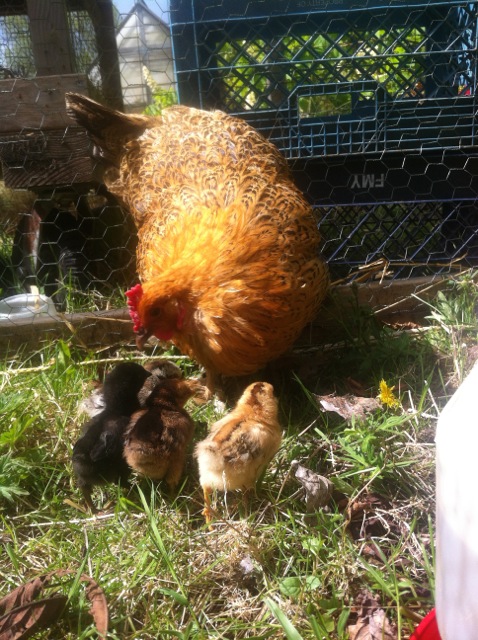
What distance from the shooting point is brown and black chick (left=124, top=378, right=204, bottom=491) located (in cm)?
175

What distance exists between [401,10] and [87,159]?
169 centimetres

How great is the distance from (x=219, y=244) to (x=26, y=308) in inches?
51.0

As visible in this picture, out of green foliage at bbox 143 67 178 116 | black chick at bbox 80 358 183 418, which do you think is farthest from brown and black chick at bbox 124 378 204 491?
green foliage at bbox 143 67 178 116

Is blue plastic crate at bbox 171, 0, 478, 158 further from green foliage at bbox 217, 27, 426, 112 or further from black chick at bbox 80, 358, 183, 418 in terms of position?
black chick at bbox 80, 358, 183, 418

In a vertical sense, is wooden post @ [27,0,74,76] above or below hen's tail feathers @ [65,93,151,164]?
above

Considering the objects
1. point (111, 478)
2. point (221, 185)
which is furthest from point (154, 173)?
point (111, 478)

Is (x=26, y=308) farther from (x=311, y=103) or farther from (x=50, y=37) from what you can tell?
(x=311, y=103)

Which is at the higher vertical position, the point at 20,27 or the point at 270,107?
the point at 20,27

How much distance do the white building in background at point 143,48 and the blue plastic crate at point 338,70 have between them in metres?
0.22

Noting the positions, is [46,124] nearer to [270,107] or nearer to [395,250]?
[270,107]

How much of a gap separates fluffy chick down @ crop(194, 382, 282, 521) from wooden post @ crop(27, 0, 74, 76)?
191cm

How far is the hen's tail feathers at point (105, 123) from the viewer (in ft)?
8.38

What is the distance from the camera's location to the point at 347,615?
1.32m

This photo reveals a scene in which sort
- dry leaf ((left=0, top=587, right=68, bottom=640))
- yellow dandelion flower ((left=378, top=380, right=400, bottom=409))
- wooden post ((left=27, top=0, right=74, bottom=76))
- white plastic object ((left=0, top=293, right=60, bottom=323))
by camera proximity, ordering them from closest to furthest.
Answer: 1. dry leaf ((left=0, top=587, right=68, bottom=640))
2. yellow dandelion flower ((left=378, top=380, right=400, bottom=409))
3. wooden post ((left=27, top=0, right=74, bottom=76))
4. white plastic object ((left=0, top=293, right=60, bottom=323))
